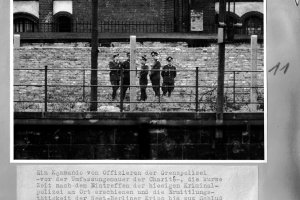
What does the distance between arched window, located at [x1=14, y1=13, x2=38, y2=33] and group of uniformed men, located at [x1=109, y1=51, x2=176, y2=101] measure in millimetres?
382

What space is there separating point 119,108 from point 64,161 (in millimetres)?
340

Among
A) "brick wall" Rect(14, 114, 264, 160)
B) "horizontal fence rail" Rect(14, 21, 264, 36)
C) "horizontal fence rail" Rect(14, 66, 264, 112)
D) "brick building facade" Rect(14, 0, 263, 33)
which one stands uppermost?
"brick building facade" Rect(14, 0, 263, 33)

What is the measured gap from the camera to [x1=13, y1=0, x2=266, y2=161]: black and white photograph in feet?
14.6

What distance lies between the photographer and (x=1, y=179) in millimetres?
4406

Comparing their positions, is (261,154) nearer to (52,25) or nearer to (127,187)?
(127,187)

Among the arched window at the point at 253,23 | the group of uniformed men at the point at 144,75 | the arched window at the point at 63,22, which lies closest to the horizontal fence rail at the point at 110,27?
the arched window at the point at 63,22

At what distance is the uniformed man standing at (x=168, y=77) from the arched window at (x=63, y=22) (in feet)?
1.53

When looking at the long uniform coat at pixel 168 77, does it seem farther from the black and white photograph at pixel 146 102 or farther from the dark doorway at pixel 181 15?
the dark doorway at pixel 181 15

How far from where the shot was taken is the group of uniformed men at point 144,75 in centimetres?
451

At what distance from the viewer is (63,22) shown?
4.59 metres

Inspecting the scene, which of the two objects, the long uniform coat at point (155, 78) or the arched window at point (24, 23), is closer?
the arched window at point (24, 23)

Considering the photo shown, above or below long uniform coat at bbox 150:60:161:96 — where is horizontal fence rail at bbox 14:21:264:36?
above

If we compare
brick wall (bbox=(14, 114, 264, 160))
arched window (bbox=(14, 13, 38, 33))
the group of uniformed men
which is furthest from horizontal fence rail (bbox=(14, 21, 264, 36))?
brick wall (bbox=(14, 114, 264, 160))

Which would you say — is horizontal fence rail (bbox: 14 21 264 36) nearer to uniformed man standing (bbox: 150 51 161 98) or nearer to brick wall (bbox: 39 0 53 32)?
brick wall (bbox: 39 0 53 32)
